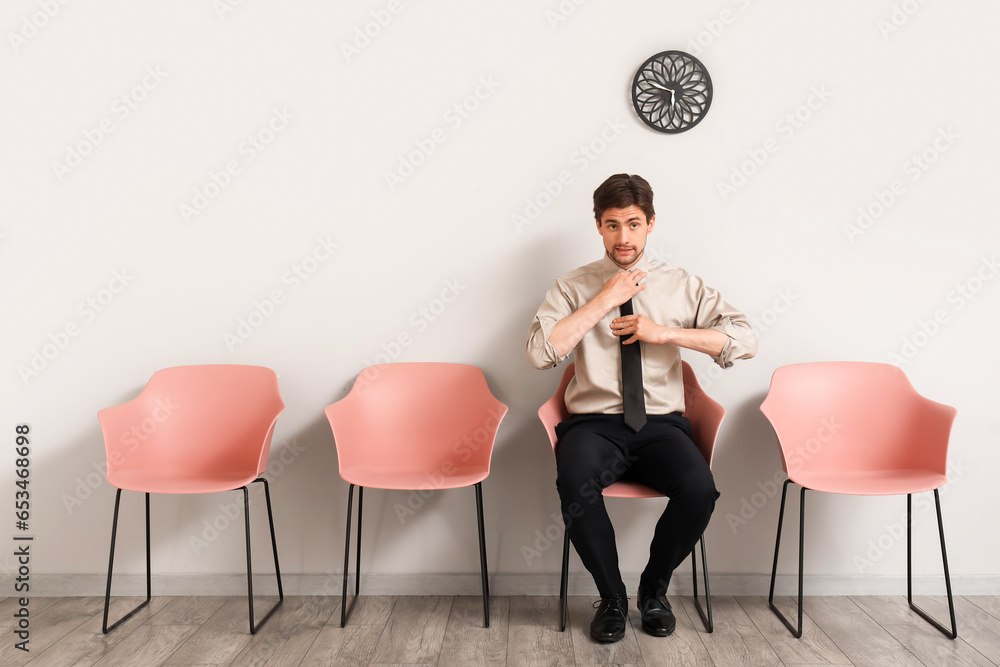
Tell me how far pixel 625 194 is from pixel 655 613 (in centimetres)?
142

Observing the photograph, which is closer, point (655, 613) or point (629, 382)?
point (655, 613)

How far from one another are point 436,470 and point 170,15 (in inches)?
81.4

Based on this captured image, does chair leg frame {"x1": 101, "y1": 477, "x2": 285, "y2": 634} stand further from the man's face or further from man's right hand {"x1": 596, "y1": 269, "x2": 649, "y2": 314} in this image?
the man's face

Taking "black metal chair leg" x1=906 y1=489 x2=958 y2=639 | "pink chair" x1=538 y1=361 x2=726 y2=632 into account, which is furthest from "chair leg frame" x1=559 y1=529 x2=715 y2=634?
"black metal chair leg" x1=906 y1=489 x2=958 y2=639

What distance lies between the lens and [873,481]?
2.24m

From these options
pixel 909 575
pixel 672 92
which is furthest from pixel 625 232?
pixel 909 575

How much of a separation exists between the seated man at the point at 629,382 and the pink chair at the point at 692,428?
5cm

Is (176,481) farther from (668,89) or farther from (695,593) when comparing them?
(668,89)

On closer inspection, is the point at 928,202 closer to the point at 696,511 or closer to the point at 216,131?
the point at 696,511

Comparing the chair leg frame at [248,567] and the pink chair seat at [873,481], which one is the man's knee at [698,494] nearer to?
the pink chair seat at [873,481]

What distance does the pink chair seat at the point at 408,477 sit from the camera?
7.21 ft

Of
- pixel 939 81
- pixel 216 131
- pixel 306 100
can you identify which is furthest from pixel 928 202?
pixel 216 131

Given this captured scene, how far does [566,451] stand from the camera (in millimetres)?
2250

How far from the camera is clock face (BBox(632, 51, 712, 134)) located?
2539 millimetres
